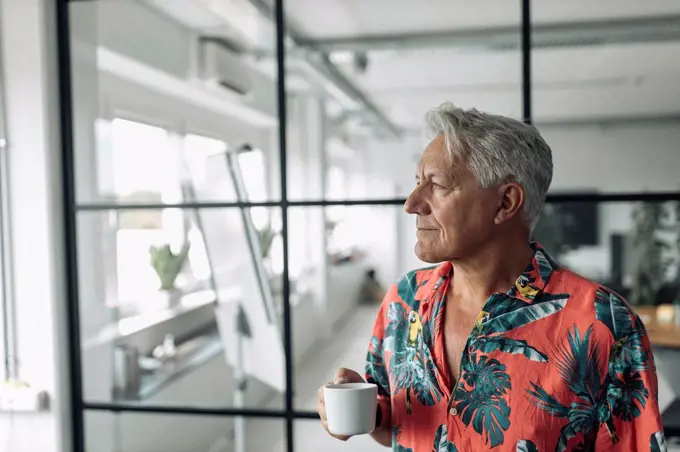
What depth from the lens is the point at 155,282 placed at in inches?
84.3

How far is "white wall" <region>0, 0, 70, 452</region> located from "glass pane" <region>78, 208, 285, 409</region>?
9cm

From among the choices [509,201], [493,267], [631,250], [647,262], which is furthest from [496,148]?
[647,262]

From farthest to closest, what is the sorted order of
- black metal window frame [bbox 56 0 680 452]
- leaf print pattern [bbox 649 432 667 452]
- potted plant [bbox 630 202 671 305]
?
potted plant [bbox 630 202 671 305]
black metal window frame [bbox 56 0 680 452]
leaf print pattern [bbox 649 432 667 452]

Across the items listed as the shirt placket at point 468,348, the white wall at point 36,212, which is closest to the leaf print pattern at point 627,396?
the shirt placket at point 468,348

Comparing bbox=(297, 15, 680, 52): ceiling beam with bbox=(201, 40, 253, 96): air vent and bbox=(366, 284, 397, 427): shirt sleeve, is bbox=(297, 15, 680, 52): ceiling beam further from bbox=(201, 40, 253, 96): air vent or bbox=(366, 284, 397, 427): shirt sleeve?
bbox=(366, 284, 397, 427): shirt sleeve

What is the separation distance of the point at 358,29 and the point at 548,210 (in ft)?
2.84

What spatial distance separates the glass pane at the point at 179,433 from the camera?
1.88m

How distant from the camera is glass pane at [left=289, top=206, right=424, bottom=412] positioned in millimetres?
1810

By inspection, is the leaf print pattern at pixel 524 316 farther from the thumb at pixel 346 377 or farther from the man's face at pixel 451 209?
the thumb at pixel 346 377

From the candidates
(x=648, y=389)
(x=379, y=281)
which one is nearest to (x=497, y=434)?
→ (x=648, y=389)

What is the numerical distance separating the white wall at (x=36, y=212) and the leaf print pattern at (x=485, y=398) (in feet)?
4.44

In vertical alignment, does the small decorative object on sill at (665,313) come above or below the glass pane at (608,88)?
below

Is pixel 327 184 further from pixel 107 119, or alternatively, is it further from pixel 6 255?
pixel 6 255

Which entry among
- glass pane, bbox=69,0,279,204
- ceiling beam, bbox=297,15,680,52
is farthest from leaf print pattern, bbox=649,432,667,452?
glass pane, bbox=69,0,279,204
